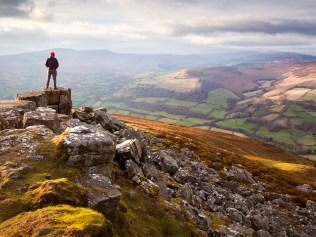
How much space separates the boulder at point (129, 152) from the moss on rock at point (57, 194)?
11.8m

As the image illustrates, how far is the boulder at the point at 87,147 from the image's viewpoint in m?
28.4

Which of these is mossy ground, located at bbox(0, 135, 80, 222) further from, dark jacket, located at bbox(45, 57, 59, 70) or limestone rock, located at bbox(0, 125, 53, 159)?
dark jacket, located at bbox(45, 57, 59, 70)

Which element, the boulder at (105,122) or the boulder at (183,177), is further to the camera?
the boulder at (105,122)

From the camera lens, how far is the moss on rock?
21.9 meters

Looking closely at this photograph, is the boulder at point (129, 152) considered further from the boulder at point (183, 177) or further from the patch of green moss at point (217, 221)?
the patch of green moss at point (217, 221)

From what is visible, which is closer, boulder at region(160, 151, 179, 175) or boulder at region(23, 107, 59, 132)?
boulder at region(23, 107, 59, 132)

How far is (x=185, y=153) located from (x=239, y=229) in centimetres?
2563

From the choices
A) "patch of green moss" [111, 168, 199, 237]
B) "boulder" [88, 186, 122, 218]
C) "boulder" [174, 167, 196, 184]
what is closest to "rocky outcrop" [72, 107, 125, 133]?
"boulder" [174, 167, 196, 184]

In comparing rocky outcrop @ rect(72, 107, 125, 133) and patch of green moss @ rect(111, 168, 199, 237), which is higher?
rocky outcrop @ rect(72, 107, 125, 133)

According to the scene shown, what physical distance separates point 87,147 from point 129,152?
319 inches

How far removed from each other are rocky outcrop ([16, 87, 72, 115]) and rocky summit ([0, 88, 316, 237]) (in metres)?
0.13

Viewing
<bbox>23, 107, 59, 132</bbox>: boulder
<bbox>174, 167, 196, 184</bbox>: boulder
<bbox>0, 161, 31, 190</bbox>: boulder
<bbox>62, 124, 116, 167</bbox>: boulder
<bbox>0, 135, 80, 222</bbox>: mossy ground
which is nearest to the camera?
<bbox>0, 135, 80, 222</bbox>: mossy ground

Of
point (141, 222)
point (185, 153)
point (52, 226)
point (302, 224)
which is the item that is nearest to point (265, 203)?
point (302, 224)

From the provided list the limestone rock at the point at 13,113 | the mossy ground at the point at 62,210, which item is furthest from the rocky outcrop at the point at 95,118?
the mossy ground at the point at 62,210
